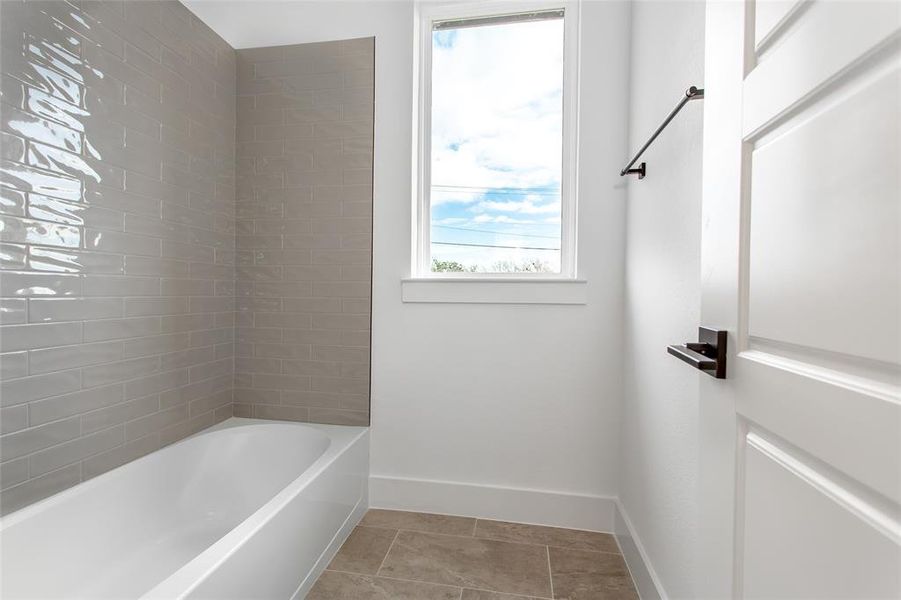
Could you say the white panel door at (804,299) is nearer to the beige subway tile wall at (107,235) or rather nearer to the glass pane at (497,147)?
the glass pane at (497,147)

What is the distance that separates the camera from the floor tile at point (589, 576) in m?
1.47

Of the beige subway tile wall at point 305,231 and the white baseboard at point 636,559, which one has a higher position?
the beige subway tile wall at point 305,231

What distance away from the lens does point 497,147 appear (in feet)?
6.72

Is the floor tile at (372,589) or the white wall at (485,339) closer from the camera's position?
the floor tile at (372,589)

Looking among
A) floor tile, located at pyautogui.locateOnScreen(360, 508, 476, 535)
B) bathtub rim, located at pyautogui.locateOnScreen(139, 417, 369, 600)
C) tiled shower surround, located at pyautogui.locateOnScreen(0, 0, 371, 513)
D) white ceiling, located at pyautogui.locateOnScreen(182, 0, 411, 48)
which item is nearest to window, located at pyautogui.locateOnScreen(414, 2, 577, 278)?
white ceiling, located at pyautogui.locateOnScreen(182, 0, 411, 48)

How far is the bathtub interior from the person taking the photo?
117 cm

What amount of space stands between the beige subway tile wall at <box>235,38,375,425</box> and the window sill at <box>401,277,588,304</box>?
0.28m

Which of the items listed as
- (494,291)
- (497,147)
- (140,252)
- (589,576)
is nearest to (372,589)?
(589,576)

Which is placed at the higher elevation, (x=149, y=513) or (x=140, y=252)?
(x=140, y=252)

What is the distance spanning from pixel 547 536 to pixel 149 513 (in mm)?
1584

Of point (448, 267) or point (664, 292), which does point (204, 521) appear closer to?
point (448, 267)

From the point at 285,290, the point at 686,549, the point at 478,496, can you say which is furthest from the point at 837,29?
the point at 285,290

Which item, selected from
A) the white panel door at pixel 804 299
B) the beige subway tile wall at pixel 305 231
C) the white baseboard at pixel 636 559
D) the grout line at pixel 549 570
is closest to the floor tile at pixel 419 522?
the grout line at pixel 549 570

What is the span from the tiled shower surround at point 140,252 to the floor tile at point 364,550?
0.51m
